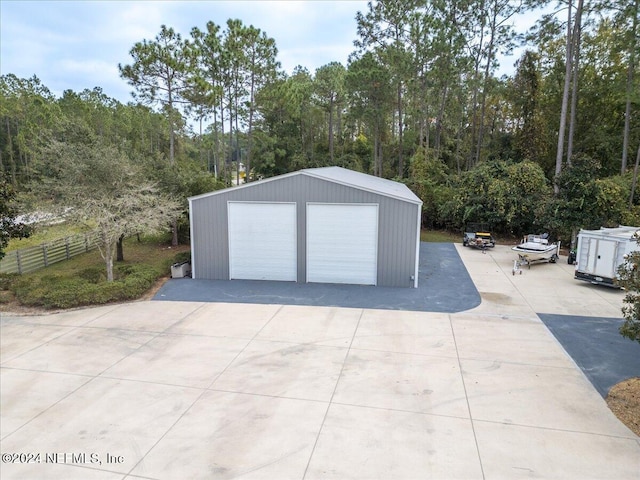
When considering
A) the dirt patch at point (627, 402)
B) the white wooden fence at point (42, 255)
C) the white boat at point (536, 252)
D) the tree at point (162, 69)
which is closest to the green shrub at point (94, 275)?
the white wooden fence at point (42, 255)

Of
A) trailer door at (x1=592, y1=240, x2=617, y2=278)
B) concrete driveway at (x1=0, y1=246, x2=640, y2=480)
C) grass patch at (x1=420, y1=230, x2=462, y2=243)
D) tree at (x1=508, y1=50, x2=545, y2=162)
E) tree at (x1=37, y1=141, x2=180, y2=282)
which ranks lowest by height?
concrete driveway at (x1=0, y1=246, x2=640, y2=480)

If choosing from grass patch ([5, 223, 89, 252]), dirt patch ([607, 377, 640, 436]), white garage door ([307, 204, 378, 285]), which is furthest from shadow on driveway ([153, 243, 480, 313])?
dirt patch ([607, 377, 640, 436])

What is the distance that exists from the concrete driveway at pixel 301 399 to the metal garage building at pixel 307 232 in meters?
2.49

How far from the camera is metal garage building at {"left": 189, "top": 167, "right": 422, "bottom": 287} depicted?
11.5 meters

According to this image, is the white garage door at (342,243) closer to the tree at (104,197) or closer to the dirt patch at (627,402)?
the tree at (104,197)

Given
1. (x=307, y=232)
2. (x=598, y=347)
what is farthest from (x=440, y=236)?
(x=598, y=347)

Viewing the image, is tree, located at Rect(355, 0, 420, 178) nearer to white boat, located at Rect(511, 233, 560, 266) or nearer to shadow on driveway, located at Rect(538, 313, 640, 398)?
white boat, located at Rect(511, 233, 560, 266)

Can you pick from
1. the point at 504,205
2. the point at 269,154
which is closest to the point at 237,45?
the point at 269,154

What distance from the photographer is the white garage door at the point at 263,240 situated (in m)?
12.0

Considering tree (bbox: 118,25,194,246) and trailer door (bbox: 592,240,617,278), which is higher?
tree (bbox: 118,25,194,246)

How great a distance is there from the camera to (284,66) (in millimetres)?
27531

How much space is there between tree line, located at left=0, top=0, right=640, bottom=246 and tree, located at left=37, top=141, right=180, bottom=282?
3.26m

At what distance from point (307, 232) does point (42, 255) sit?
34.2 feet

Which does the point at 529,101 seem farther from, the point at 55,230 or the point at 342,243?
the point at 55,230
